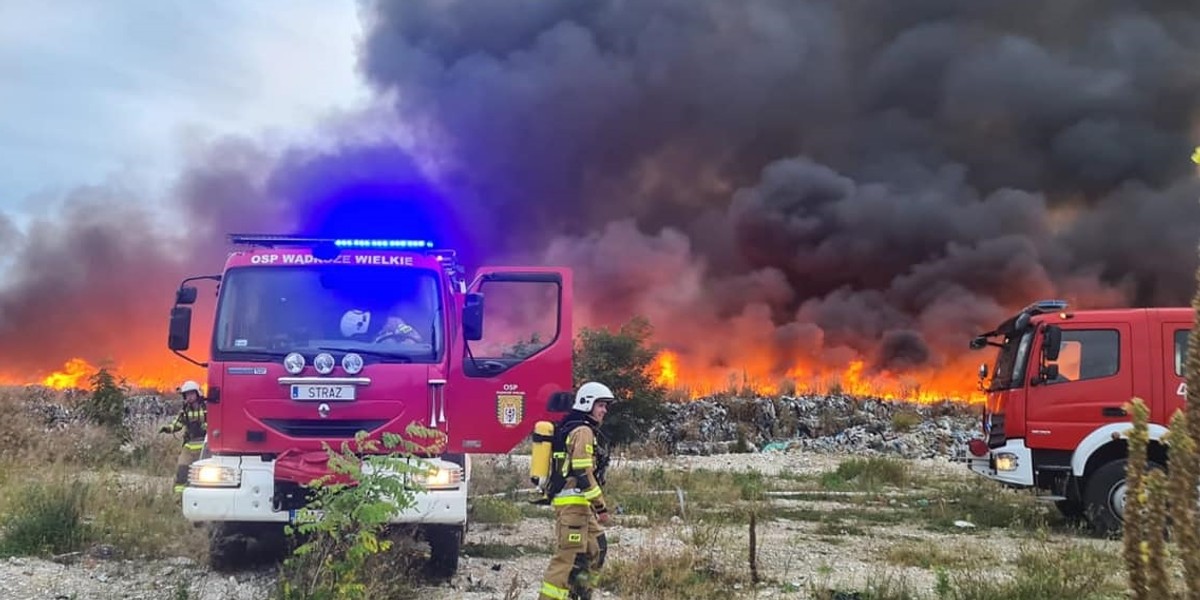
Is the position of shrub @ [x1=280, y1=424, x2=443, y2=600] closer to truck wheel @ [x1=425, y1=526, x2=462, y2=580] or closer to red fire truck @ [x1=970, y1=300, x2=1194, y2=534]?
truck wheel @ [x1=425, y1=526, x2=462, y2=580]

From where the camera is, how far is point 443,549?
682 centimetres

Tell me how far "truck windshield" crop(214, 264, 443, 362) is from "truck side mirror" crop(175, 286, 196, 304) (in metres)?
0.23

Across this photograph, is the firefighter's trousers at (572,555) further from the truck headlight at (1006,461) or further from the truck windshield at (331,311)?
the truck headlight at (1006,461)

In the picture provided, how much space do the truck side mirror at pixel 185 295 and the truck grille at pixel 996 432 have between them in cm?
854

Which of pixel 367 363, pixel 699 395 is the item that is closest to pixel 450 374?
pixel 367 363

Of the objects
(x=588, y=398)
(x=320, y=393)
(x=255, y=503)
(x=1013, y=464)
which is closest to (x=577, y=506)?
(x=588, y=398)

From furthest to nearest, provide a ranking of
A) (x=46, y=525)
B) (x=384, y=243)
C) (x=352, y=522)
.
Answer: (x=46, y=525) → (x=384, y=243) → (x=352, y=522)

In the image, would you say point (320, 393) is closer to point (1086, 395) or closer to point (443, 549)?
point (443, 549)

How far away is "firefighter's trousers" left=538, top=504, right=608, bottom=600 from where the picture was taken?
5469 millimetres

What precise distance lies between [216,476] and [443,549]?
1.74 meters

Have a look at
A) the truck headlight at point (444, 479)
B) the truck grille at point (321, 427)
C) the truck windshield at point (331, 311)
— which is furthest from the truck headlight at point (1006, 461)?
the truck grille at point (321, 427)

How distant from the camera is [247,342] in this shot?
648 centimetres

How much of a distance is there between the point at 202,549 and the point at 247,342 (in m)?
2.08

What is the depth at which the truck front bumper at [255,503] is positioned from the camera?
608 cm
